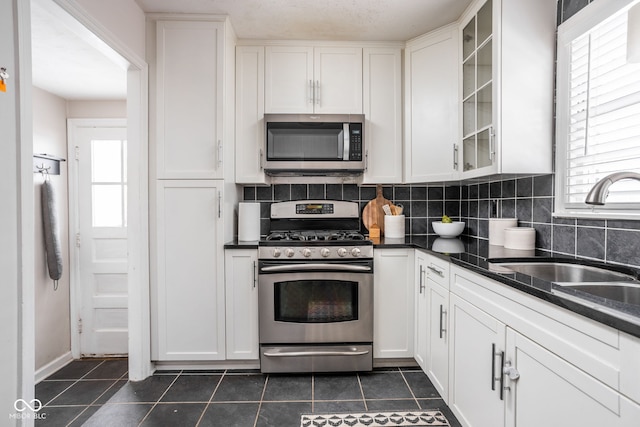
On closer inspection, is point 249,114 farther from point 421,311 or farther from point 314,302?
point 421,311

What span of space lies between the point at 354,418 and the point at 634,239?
62.1 inches

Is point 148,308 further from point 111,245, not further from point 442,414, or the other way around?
point 442,414

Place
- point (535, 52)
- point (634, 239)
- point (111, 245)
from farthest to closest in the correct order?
point (111, 245) < point (535, 52) < point (634, 239)

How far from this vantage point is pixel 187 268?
2.21 metres

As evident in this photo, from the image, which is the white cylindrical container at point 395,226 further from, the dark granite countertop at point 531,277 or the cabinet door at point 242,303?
the cabinet door at point 242,303

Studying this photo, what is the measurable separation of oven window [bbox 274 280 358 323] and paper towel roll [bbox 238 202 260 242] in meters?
0.46

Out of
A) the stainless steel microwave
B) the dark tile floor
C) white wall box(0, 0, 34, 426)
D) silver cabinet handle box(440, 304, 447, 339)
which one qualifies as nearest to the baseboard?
the dark tile floor

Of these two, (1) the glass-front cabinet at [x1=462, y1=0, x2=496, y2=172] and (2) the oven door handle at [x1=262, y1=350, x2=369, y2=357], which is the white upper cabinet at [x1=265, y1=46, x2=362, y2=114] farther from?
(2) the oven door handle at [x1=262, y1=350, x2=369, y2=357]

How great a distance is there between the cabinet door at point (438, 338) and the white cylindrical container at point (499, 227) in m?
0.52

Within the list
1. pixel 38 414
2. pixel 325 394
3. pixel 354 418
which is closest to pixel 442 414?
pixel 354 418

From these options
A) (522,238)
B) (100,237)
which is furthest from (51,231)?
(522,238)

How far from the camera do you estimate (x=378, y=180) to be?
2.55 m

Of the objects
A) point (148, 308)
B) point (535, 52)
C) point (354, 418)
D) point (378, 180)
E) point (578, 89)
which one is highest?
point (535, 52)

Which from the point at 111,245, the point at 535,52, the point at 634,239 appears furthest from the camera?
the point at 111,245
